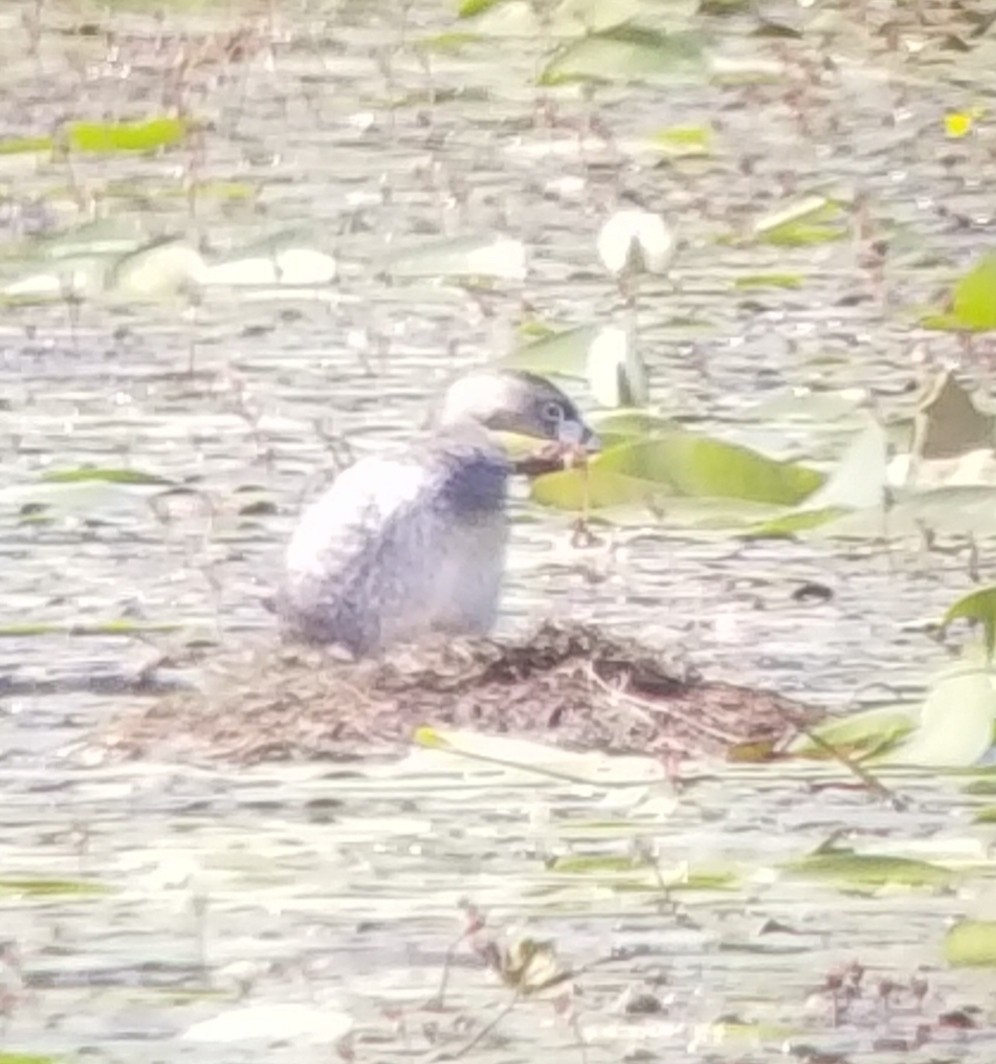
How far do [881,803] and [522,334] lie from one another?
1.39 ft

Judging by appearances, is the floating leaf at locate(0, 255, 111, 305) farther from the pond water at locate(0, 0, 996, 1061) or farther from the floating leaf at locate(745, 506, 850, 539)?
the floating leaf at locate(745, 506, 850, 539)

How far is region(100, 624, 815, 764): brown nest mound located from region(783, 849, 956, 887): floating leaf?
0.28 ft

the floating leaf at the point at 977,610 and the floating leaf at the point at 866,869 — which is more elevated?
the floating leaf at the point at 977,610

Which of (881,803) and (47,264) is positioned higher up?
(47,264)

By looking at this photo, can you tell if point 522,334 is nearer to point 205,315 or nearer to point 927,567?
point 205,315

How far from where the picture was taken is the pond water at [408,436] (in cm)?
146

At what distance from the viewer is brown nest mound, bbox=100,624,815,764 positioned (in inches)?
58.6

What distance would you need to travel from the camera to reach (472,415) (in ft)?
5.00

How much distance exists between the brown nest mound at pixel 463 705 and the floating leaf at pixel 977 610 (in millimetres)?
126

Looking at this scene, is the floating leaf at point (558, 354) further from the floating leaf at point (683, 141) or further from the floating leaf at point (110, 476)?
the floating leaf at point (110, 476)

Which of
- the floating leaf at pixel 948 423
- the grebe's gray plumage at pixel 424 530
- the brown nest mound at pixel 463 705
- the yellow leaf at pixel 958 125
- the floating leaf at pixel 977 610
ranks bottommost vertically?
the brown nest mound at pixel 463 705

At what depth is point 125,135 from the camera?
1.55 meters

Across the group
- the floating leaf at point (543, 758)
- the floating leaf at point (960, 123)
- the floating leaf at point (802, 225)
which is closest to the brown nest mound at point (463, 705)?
the floating leaf at point (543, 758)

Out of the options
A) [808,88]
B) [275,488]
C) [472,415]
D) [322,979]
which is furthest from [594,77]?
[322,979]
